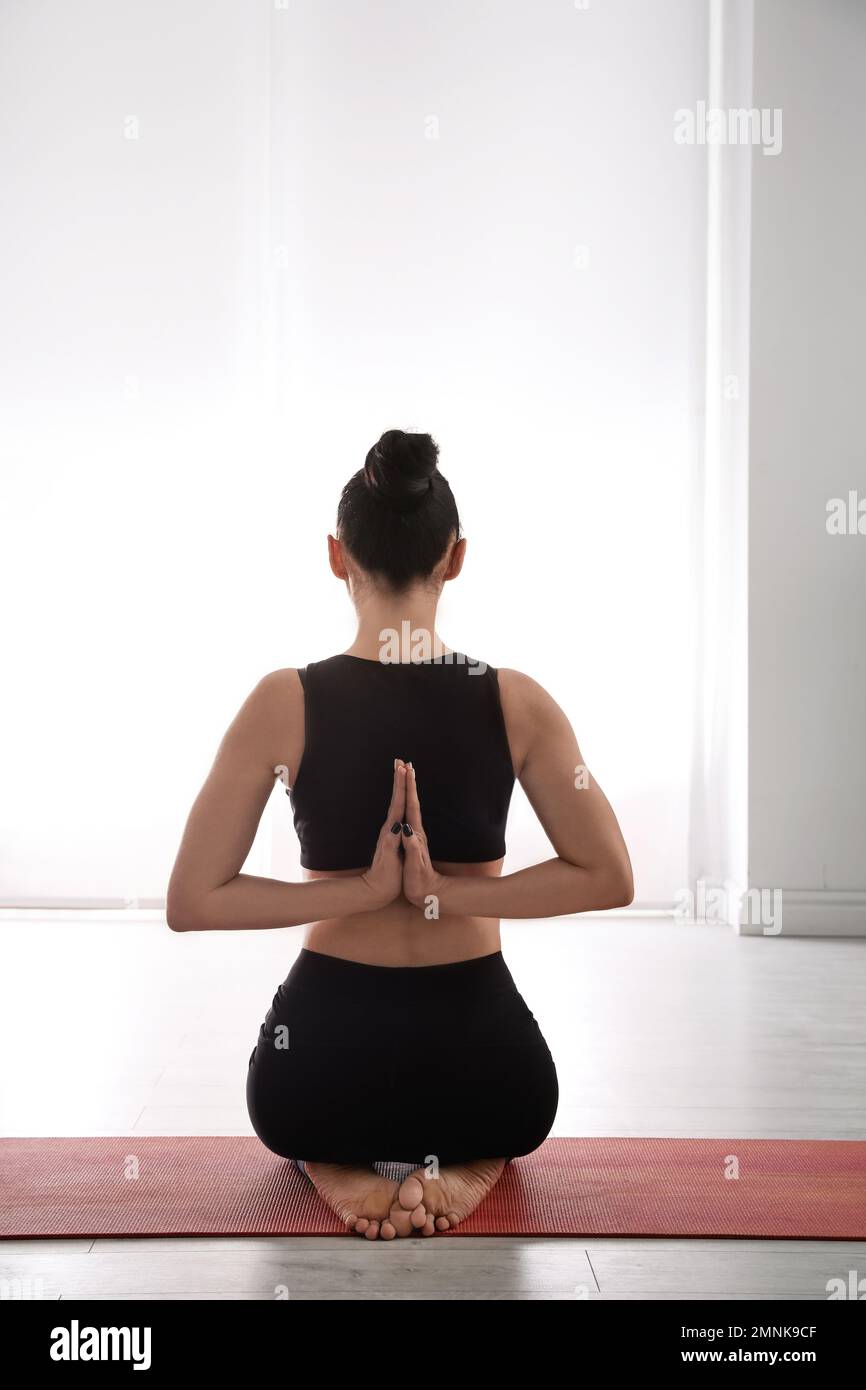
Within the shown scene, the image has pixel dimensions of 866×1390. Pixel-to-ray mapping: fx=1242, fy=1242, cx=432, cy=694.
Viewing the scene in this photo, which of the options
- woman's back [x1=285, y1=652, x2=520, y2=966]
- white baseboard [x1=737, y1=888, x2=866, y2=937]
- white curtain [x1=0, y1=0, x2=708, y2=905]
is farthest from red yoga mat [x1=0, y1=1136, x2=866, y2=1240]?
white curtain [x1=0, y1=0, x2=708, y2=905]

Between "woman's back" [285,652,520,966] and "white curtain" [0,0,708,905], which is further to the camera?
"white curtain" [0,0,708,905]

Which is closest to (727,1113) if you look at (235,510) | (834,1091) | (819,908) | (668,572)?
(834,1091)

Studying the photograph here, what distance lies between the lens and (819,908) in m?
3.82

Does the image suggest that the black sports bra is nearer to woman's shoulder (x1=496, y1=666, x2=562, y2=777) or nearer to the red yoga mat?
woman's shoulder (x1=496, y1=666, x2=562, y2=777)

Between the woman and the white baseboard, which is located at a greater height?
the woman

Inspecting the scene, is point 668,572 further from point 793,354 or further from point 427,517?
point 427,517

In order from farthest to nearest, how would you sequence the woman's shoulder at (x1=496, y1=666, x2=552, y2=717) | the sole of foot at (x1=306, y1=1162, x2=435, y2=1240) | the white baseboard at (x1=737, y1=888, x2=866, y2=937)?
1. the white baseboard at (x1=737, y1=888, x2=866, y2=937)
2. the woman's shoulder at (x1=496, y1=666, x2=552, y2=717)
3. the sole of foot at (x1=306, y1=1162, x2=435, y2=1240)

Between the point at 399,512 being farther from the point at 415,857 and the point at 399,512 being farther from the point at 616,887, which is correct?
the point at 616,887

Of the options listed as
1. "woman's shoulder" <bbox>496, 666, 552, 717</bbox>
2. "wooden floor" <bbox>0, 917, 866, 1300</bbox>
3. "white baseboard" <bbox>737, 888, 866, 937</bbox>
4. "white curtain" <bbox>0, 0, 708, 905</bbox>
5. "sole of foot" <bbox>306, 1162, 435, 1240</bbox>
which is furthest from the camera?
"white curtain" <bbox>0, 0, 708, 905</bbox>

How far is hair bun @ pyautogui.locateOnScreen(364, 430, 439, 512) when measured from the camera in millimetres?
1589

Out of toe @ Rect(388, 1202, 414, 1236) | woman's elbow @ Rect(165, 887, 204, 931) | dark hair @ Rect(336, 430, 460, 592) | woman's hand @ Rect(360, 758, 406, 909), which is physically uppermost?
dark hair @ Rect(336, 430, 460, 592)

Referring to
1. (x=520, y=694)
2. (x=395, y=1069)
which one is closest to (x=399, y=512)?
(x=520, y=694)

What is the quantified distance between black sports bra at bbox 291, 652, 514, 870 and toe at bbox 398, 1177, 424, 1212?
0.41 meters

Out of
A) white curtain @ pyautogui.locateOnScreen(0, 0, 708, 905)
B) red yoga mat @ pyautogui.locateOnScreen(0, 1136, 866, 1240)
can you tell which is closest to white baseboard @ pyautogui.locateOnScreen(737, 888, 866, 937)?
white curtain @ pyautogui.locateOnScreen(0, 0, 708, 905)
